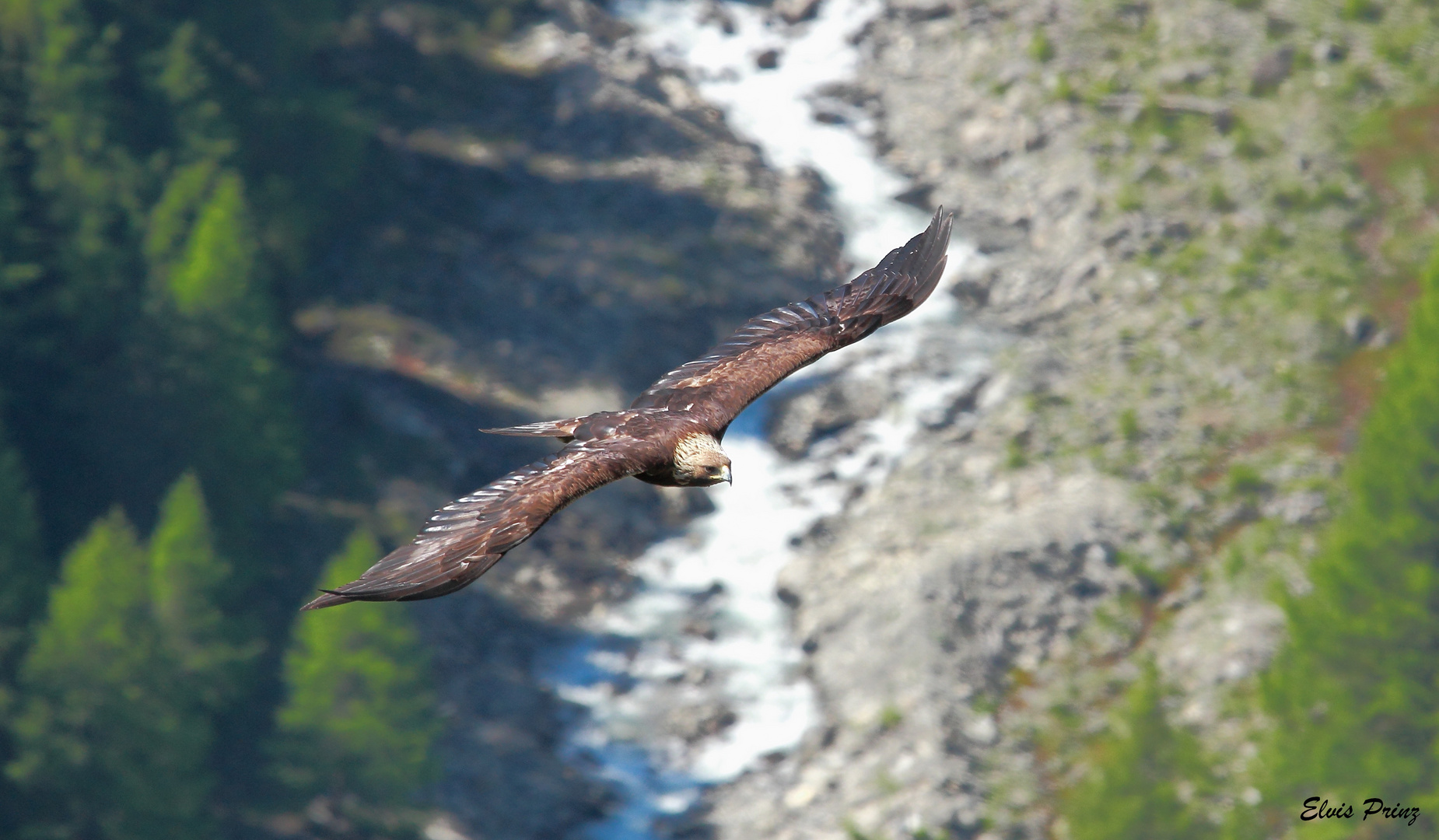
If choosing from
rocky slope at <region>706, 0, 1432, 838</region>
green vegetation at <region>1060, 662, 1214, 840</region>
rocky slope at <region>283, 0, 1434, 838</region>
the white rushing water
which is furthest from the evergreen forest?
the white rushing water

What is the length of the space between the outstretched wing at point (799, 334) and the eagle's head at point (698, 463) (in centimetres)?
93

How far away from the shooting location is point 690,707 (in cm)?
3884

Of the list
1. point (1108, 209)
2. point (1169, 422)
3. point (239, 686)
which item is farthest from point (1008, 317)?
point (239, 686)

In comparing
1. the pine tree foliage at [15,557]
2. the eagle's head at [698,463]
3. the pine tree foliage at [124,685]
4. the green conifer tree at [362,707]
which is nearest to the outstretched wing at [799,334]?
the eagle's head at [698,463]

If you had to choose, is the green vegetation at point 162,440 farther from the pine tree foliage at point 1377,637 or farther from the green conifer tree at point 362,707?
the pine tree foliage at point 1377,637

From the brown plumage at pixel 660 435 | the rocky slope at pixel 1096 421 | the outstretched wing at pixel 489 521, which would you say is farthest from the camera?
the rocky slope at pixel 1096 421

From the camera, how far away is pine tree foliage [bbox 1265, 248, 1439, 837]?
3034 centimetres

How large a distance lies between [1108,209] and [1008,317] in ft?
14.3

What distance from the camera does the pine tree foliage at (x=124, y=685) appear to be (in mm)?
34781

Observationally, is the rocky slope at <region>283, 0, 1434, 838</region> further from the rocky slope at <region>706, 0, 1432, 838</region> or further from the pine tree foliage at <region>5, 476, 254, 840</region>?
the pine tree foliage at <region>5, 476, 254, 840</region>

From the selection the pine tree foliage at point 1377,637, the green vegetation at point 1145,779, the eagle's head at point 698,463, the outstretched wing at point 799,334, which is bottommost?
the eagle's head at point 698,463

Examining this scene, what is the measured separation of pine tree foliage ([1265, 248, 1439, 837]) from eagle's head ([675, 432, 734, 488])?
1938 cm

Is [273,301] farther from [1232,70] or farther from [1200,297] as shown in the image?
[1232,70]

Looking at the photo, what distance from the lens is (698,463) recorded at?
49.6ft
